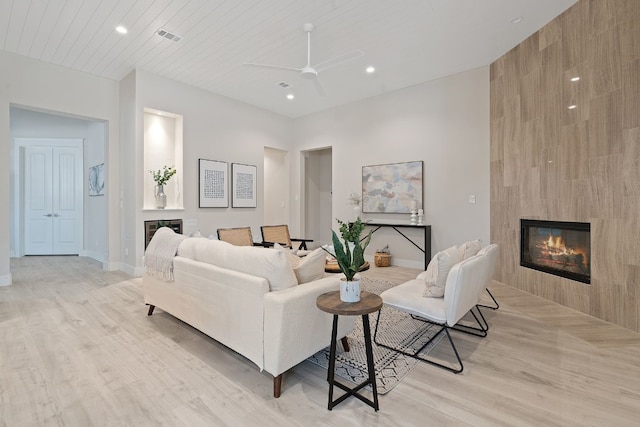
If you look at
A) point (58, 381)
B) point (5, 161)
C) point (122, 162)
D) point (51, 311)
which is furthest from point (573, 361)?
point (5, 161)

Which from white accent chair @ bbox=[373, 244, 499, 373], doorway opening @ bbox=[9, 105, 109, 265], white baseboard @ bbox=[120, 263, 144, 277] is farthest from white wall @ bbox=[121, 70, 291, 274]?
white accent chair @ bbox=[373, 244, 499, 373]

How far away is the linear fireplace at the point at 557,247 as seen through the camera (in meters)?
3.35

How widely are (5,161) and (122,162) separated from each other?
1424 mm

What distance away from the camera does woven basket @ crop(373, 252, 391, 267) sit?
573cm

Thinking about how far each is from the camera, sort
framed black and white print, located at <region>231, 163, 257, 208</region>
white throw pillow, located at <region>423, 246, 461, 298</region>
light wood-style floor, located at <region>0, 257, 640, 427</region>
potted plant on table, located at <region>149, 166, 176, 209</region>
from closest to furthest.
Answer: light wood-style floor, located at <region>0, 257, 640, 427</region> → white throw pillow, located at <region>423, 246, 461, 298</region> → potted plant on table, located at <region>149, 166, 176, 209</region> → framed black and white print, located at <region>231, 163, 257, 208</region>

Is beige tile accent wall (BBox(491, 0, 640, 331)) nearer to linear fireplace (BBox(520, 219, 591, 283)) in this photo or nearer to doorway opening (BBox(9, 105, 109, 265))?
linear fireplace (BBox(520, 219, 591, 283))

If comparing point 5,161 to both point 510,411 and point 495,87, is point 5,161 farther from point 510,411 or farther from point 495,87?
point 495,87

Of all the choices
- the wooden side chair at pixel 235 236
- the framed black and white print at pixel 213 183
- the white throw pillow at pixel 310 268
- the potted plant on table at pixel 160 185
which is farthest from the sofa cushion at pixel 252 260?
the framed black and white print at pixel 213 183

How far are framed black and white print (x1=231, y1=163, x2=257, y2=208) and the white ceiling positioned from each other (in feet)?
5.74

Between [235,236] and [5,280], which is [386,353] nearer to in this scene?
[235,236]

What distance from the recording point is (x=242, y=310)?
6.88 ft

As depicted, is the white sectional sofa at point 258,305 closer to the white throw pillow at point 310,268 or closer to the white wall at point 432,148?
the white throw pillow at point 310,268

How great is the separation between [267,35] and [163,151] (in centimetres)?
292

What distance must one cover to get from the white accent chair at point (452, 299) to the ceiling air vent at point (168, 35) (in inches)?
159
